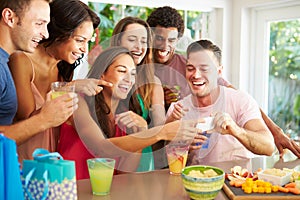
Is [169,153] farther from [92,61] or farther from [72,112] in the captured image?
[92,61]

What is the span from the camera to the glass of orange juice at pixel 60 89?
1.68 metres

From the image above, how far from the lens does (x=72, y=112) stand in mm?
1724

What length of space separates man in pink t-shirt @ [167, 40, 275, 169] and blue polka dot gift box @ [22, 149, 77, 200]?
0.89 metres

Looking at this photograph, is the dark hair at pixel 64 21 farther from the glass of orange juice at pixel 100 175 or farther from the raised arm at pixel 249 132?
the raised arm at pixel 249 132

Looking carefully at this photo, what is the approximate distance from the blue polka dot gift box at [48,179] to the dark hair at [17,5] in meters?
0.80

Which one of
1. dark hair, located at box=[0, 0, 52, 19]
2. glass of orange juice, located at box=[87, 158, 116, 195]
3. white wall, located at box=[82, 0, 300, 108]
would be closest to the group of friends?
dark hair, located at box=[0, 0, 52, 19]

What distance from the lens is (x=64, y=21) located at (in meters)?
1.82

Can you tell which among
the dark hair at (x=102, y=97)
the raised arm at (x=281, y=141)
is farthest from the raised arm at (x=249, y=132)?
the dark hair at (x=102, y=97)

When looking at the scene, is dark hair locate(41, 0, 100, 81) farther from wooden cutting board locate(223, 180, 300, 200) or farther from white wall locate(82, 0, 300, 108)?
white wall locate(82, 0, 300, 108)

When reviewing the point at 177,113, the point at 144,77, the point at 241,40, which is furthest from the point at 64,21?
the point at 241,40

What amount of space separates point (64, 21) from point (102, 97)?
393 millimetres

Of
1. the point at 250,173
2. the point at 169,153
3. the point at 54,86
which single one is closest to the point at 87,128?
the point at 54,86

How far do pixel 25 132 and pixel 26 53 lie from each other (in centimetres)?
36

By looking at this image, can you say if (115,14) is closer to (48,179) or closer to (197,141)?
(197,141)
